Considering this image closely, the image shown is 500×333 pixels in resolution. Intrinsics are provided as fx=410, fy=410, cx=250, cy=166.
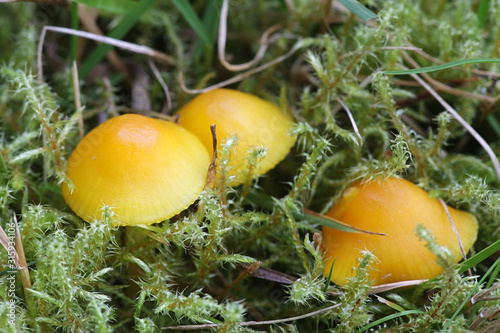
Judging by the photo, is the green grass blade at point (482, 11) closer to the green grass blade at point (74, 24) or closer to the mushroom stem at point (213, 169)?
the mushroom stem at point (213, 169)

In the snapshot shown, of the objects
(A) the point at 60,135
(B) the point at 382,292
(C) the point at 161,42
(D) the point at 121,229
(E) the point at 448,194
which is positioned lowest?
(B) the point at 382,292

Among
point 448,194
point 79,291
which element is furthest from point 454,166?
point 79,291

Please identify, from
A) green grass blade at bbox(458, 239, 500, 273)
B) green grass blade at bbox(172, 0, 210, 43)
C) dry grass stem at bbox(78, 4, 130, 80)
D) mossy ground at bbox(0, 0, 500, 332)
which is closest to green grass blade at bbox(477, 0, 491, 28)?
mossy ground at bbox(0, 0, 500, 332)

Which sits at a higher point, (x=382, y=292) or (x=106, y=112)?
(x=106, y=112)

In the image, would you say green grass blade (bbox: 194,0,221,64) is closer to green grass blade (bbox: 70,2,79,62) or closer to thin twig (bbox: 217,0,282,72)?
thin twig (bbox: 217,0,282,72)

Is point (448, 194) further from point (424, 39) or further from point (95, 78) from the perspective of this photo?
point (95, 78)

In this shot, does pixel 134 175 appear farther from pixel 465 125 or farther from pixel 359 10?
pixel 465 125

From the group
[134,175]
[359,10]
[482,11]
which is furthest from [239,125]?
[482,11]
